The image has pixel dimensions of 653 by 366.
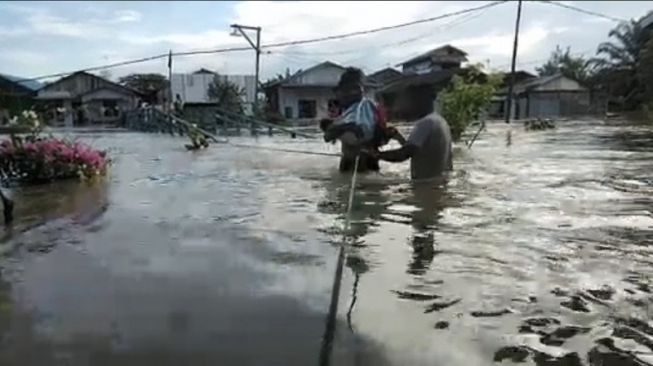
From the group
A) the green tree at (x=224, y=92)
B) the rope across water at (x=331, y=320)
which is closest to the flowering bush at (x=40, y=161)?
the rope across water at (x=331, y=320)

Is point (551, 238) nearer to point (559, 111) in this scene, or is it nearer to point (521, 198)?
point (521, 198)

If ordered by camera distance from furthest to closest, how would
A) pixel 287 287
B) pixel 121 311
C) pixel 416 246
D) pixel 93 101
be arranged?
pixel 93 101
pixel 416 246
pixel 287 287
pixel 121 311

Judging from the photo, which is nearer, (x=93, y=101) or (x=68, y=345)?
(x=68, y=345)

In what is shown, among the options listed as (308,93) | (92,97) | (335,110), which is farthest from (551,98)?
(335,110)

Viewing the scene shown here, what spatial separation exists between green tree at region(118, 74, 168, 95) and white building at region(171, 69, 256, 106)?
759cm

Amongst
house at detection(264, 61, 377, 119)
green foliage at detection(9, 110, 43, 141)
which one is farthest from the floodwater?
house at detection(264, 61, 377, 119)

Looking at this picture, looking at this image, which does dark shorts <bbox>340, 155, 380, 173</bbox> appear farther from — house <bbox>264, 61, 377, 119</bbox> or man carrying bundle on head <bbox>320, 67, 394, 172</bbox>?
house <bbox>264, 61, 377, 119</bbox>

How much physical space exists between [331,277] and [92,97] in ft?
188

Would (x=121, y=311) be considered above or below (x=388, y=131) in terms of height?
below

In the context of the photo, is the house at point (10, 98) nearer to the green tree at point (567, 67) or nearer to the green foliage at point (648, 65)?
the green foliage at point (648, 65)

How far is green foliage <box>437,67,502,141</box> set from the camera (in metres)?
23.3

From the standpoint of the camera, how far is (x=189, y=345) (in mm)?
3539

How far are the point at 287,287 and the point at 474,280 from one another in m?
1.20

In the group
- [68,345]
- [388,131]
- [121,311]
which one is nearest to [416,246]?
[121,311]
